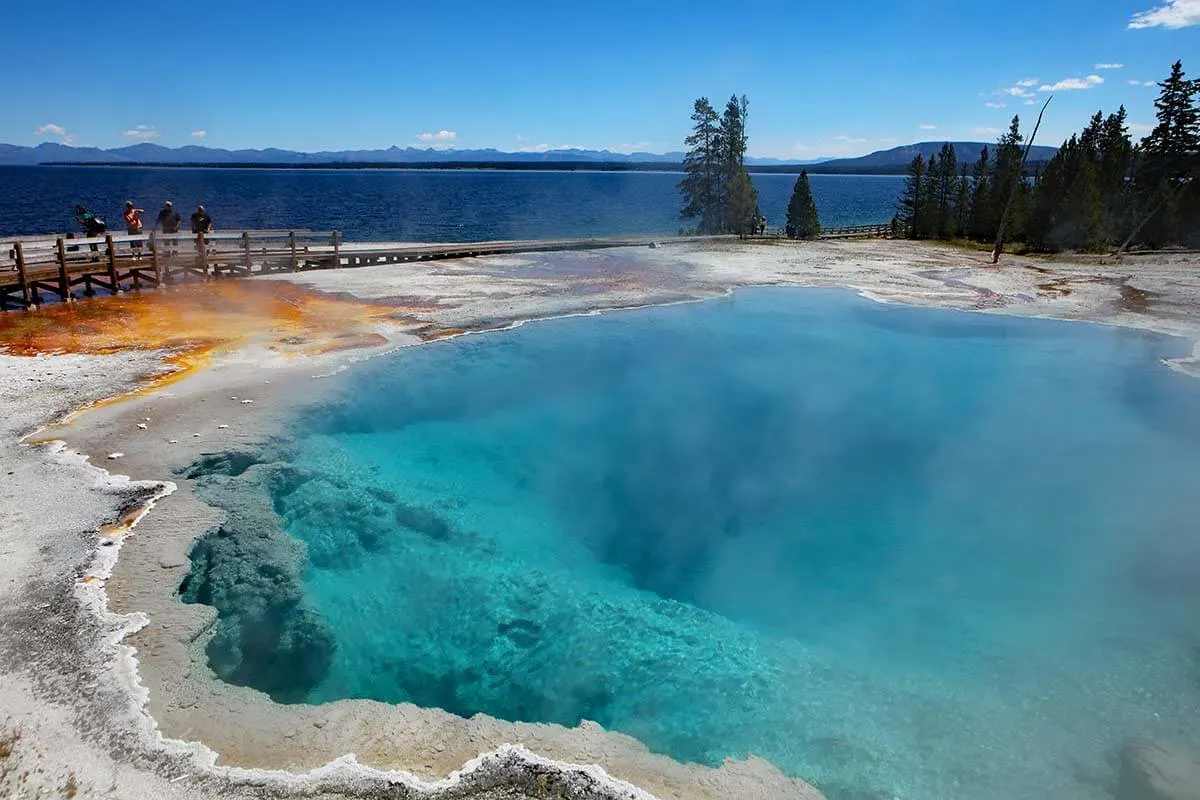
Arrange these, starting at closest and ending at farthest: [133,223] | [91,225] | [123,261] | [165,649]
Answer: [165,649] < [123,261] < [91,225] < [133,223]

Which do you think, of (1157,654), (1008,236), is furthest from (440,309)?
(1008,236)

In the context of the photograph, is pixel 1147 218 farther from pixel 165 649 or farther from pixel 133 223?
pixel 165 649

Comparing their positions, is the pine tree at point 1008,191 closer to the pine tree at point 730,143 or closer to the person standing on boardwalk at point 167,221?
the pine tree at point 730,143

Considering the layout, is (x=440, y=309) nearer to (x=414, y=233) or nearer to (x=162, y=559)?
(x=162, y=559)

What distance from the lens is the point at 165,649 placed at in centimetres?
508

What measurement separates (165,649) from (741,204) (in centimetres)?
3773

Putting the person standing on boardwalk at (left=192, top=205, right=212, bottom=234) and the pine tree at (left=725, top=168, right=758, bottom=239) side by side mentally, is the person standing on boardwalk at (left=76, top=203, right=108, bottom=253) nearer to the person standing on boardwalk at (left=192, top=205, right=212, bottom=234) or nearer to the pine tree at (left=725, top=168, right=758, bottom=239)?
the person standing on boardwalk at (left=192, top=205, right=212, bottom=234)

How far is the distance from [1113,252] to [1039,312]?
17458mm

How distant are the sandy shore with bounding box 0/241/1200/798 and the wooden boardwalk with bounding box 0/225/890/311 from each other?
123 inches

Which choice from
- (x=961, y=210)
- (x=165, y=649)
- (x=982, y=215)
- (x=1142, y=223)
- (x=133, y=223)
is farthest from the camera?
(x=961, y=210)

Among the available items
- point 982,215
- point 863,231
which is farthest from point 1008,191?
point 863,231

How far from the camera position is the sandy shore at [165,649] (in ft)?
13.5

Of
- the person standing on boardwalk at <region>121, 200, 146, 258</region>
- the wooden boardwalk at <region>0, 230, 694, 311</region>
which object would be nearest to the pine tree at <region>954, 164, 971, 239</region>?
the wooden boardwalk at <region>0, 230, 694, 311</region>

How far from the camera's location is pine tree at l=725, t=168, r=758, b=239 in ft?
128
